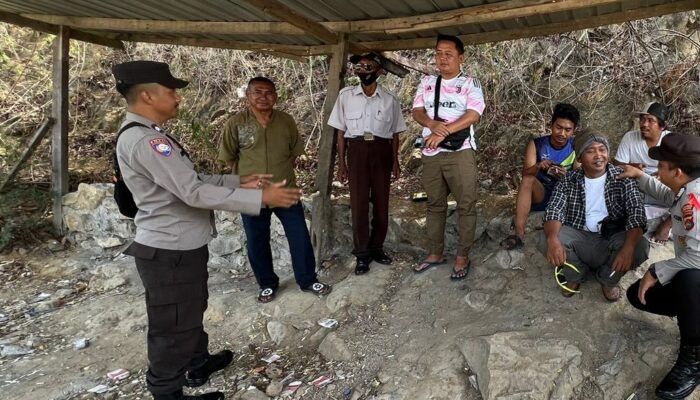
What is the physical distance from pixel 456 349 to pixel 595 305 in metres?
0.94

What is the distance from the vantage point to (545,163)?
11.5 feet

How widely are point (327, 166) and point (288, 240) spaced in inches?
36.1

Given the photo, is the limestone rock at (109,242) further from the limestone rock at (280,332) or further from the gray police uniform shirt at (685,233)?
the gray police uniform shirt at (685,233)

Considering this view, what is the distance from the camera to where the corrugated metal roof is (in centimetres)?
338

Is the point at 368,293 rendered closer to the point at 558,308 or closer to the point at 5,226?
the point at 558,308

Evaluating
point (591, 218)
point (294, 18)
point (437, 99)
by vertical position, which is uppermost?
point (294, 18)

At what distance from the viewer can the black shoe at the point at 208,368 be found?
10.0ft

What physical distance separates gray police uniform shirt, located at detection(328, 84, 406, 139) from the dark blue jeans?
0.86 metres

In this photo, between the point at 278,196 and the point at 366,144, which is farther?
the point at 366,144

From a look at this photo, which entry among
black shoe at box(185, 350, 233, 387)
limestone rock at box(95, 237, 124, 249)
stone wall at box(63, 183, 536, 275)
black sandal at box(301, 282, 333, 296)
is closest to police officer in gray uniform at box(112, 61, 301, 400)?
black shoe at box(185, 350, 233, 387)

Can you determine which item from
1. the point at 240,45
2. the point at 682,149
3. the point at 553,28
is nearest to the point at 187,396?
the point at 682,149

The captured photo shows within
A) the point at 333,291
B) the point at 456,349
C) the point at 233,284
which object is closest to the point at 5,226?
the point at 233,284

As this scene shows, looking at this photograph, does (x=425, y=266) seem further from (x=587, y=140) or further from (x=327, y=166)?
(x=587, y=140)

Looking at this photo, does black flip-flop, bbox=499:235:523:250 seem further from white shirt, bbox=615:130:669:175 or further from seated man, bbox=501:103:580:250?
white shirt, bbox=615:130:669:175
